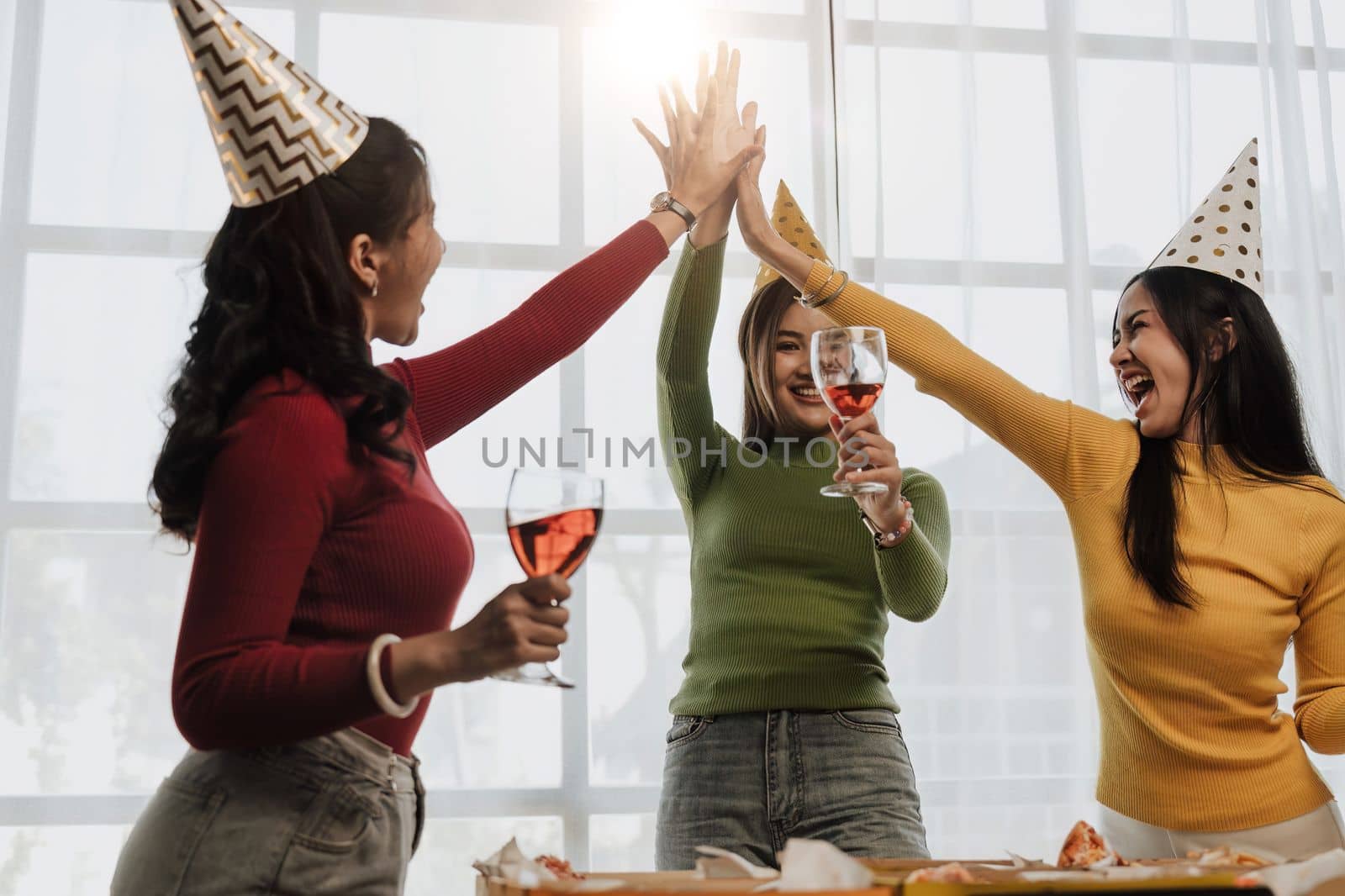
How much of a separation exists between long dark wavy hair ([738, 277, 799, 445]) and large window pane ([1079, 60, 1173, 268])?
1307 millimetres

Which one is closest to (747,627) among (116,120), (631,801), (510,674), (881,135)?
(510,674)

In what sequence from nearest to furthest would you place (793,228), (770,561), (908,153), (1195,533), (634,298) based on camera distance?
(1195,533) < (770,561) < (793,228) < (634,298) < (908,153)

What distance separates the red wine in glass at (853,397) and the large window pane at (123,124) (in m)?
1.68

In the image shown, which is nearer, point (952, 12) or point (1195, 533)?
point (1195, 533)

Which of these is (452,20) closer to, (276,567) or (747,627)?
(747,627)

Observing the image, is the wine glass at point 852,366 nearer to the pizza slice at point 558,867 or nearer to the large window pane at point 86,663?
the pizza slice at point 558,867

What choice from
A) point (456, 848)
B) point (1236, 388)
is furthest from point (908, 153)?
point (456, 848)

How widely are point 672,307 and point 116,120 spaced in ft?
4.85

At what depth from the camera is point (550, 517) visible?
35.9 inches

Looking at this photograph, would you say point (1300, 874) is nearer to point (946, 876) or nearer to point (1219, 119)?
point (946, 876)

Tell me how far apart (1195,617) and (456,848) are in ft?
5.26

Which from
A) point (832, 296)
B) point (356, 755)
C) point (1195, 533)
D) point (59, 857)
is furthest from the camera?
point (59, 857)

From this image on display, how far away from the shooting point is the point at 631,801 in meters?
2.47

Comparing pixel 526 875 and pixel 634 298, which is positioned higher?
pixel 634 298
